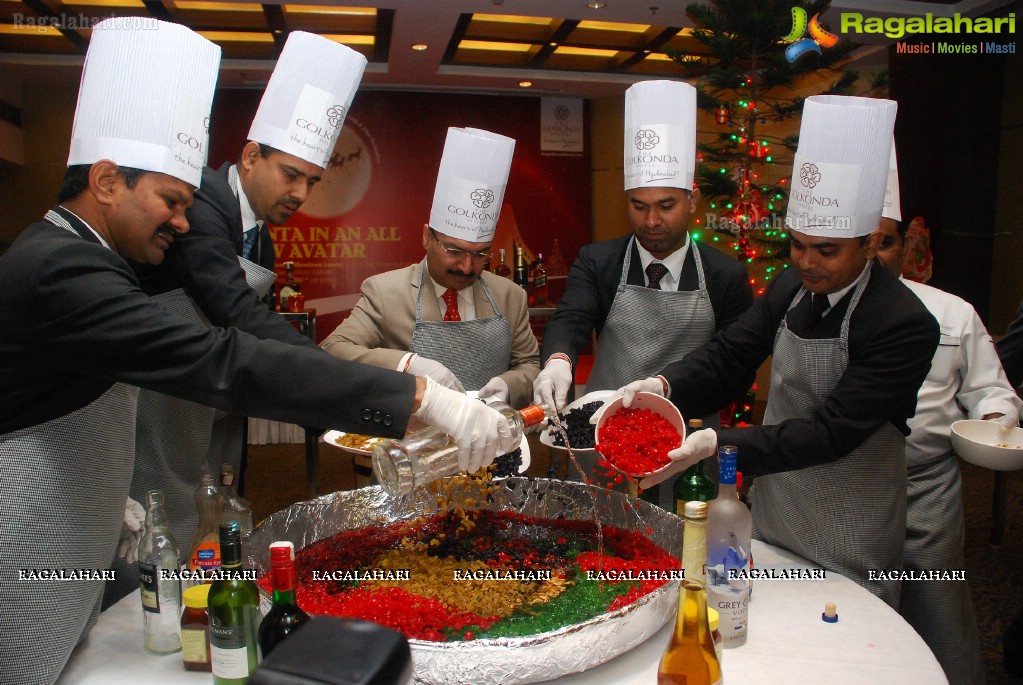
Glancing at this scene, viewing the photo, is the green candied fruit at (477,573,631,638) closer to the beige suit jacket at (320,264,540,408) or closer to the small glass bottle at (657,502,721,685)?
the small glass bottle at (657,502,721,685)

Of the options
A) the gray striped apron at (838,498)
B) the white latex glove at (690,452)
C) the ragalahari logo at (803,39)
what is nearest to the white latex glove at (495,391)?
the white latex glove at (690,452)

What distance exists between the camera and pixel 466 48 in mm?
6414

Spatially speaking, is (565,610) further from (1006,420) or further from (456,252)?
(1006,420)

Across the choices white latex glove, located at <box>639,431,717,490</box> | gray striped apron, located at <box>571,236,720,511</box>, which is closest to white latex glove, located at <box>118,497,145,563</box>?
white latex glove, located at <box>639,431,717,490</box>

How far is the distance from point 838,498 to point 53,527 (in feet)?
5.27

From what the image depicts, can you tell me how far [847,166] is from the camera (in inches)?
75.4

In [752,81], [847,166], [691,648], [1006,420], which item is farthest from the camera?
[752,81]

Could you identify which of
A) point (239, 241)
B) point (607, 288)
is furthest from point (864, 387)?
point (239, 241)

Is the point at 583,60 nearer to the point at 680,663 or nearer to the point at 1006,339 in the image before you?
the point at 1006,339

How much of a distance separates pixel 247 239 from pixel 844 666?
6.13ft

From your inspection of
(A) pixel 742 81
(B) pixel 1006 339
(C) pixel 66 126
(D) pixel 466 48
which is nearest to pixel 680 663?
(B) pixel 1006 339

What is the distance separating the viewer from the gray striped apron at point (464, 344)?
2613 millimetres

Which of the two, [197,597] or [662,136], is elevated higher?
[662,136]

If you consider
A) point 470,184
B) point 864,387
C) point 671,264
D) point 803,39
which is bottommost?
point 864,387
